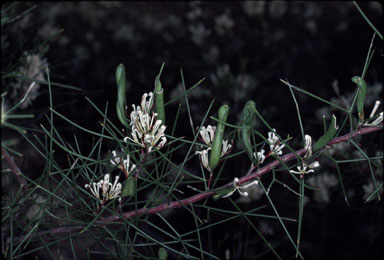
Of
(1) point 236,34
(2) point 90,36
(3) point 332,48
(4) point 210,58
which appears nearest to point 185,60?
(4) point 210,58

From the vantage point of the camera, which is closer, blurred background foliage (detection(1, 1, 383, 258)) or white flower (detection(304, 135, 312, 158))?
white flower (detection(304, 135, 312, 158))

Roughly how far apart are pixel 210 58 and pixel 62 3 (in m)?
0.46

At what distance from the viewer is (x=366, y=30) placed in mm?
1247

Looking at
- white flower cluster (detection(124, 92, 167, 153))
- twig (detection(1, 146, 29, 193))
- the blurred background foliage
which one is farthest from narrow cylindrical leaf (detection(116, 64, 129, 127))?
the blurred background foliage

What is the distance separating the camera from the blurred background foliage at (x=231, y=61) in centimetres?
90

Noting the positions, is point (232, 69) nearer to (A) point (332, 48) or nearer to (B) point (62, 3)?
(A) point (332, 48)

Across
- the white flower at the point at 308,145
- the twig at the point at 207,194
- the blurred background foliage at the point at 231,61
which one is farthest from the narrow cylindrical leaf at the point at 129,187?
the blurred background foliage at the point at 231,61

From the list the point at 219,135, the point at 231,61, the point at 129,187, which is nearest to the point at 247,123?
the point at 219,135

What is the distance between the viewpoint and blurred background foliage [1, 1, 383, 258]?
0.90 m

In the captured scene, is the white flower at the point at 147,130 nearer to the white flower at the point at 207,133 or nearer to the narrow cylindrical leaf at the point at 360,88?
the white flower at the point at 207,133

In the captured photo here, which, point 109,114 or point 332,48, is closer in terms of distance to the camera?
point 109,114

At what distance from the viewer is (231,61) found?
1.18 m

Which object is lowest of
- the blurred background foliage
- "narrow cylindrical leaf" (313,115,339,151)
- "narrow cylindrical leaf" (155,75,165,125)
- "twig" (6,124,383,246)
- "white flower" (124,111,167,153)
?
the blurred background foliage

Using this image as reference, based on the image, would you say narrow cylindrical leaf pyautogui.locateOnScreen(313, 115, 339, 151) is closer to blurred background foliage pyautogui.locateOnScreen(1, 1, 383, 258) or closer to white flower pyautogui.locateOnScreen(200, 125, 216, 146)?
white flower pyautogui.locateOnScreen(200, 125, 216, 146)
